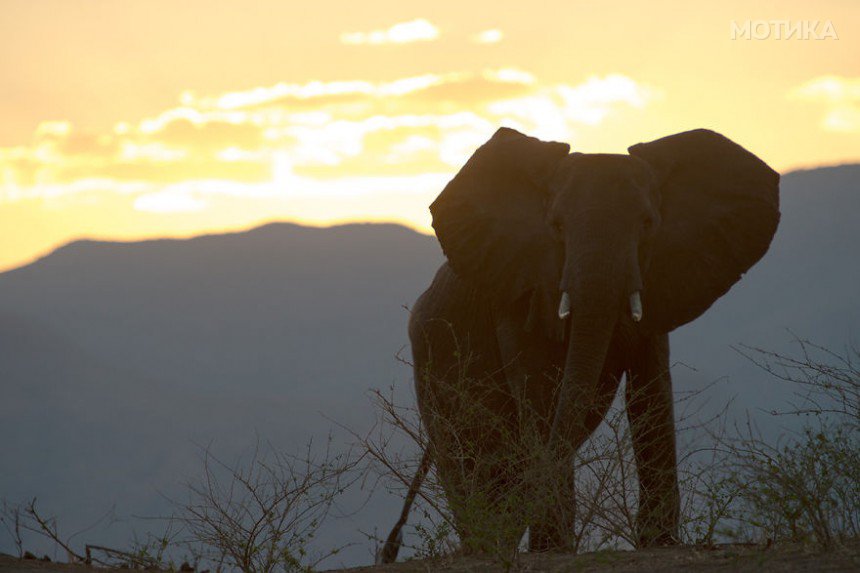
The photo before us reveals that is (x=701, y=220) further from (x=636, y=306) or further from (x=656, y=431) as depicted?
(x=656, y=431)

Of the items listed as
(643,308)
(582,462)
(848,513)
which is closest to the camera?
(848,513)

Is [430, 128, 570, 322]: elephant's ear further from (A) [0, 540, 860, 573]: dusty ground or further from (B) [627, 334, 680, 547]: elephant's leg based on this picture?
(A) [0, 540, 860, 573]: dusty ground

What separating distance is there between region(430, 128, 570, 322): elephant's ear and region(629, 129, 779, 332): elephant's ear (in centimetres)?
90

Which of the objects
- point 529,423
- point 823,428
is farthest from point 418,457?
point 823,428

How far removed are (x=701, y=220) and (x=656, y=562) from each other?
4017mm

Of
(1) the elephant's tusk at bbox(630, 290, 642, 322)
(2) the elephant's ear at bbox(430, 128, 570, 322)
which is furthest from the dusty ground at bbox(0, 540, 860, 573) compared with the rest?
(2) the elephant's ear at bbox(430, 128, 570, 322)

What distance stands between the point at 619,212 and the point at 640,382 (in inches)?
64.4

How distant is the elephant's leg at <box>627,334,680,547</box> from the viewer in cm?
1074

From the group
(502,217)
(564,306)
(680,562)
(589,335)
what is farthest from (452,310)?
(680,562)

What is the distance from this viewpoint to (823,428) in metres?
9.07

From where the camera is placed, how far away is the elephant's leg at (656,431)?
1074cm

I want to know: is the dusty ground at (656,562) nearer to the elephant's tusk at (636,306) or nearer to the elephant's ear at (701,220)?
the elephant's tusk at (636,306)

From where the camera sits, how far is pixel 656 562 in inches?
335

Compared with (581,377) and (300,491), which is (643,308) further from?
(300,491)
